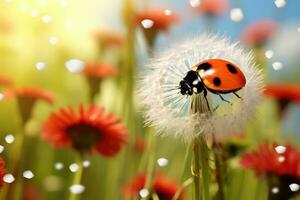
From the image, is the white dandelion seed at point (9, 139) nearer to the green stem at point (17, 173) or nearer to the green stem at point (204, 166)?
the green stem at point (17, 173)

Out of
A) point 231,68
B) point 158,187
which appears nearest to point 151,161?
point 158,187

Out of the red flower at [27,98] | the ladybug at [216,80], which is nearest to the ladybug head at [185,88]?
the ladybug at [216,80]

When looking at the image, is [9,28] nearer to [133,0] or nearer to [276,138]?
[133,0]

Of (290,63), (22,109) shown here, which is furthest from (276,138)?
(22,109)

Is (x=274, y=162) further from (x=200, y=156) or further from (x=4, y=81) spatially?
(x=4, y=81)

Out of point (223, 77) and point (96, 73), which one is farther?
point (96, 73)

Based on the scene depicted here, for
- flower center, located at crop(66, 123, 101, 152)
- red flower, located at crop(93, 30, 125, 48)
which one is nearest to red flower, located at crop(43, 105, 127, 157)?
flower center, located at crop(66, 123, 101, 152)

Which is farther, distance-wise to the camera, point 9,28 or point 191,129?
point 9,28
